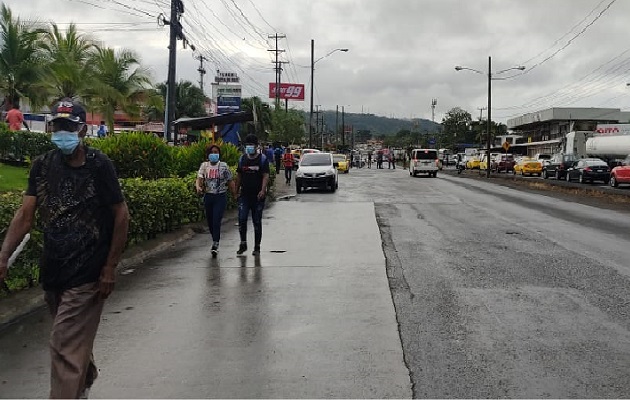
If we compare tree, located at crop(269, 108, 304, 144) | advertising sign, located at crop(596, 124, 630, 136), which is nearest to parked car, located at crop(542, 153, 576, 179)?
advertising sign, located at crop(596, 124, 630, 136)

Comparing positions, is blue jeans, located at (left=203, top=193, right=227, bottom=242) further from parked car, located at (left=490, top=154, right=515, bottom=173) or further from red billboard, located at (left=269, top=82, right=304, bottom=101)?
red billboard, located at (left=269, top=82, right=304, bottom=101)

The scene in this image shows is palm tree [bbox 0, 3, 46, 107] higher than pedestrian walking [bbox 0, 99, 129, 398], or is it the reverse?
palm tree [bbox 0, 3, 46, 107]

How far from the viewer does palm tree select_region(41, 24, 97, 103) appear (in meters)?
28.0

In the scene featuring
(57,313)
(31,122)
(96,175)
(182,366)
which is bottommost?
(182,366)

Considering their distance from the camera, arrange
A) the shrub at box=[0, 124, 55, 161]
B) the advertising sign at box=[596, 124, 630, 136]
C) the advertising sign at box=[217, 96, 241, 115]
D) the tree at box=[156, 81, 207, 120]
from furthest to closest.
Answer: the tree at box=[156, 81, 207, 120], the advertising sign at box=[596, 124, 630, 136], the advertising sign at box=[217, 96, 241, 115], the shrub at box=[0, 124, 55, 161]

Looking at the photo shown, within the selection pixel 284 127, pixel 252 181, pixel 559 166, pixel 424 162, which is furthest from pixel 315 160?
pixel 284 127

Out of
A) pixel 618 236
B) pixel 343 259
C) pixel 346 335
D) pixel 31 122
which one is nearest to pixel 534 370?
pixel 346 335

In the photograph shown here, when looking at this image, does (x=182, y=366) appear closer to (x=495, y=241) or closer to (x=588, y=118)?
(x=495, y=241)

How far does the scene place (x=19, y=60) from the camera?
27.0m

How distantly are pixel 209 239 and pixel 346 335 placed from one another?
6805 mm

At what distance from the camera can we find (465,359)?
5176 mm

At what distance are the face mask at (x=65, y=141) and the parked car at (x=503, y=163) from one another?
56939mm

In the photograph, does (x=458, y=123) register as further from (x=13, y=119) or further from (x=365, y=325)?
(x=365, y=325)

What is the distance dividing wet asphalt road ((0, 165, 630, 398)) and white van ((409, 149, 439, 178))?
32.2 metres
